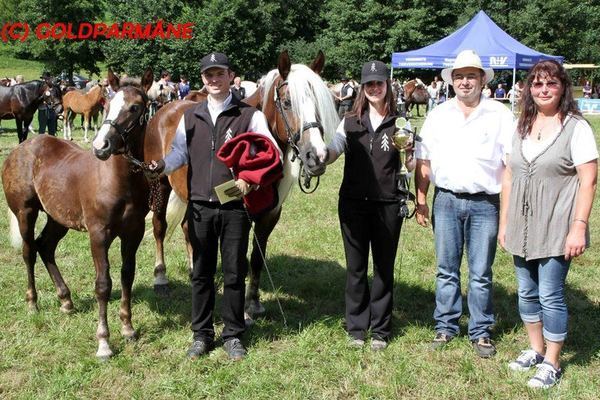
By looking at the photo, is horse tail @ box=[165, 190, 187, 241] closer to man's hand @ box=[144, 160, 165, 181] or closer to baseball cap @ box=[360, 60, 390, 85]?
man's hand @ box=[144, 160, 165, 181]

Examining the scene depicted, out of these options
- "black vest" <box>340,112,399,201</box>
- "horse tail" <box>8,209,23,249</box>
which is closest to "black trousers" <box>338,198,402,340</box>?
"black vest" <box>340,112,399,201</box>

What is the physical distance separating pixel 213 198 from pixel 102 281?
3.65 ft

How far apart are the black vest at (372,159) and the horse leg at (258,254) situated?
3.50ft

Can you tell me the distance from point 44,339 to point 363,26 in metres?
43.5

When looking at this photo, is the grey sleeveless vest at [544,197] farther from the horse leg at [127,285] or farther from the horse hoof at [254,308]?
the horse leg at [127,285]

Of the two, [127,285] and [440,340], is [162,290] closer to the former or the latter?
[127,285]

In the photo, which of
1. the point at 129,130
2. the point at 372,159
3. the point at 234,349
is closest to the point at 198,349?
the point at 234,349

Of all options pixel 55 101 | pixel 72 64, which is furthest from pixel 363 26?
pixel 55 101

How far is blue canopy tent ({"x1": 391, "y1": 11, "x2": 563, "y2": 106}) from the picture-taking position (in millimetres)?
20172

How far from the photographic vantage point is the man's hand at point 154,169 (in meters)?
3.68

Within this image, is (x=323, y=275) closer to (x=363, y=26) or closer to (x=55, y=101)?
(x=55, y=101)

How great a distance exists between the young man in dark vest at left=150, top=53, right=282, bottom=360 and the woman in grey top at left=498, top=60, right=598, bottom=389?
1.65 meters

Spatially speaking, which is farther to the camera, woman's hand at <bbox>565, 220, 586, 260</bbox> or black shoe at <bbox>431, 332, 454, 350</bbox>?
black shoe at <bbox>431, 332, 454, 350</bbox>

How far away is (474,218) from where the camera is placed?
12.5 feet
